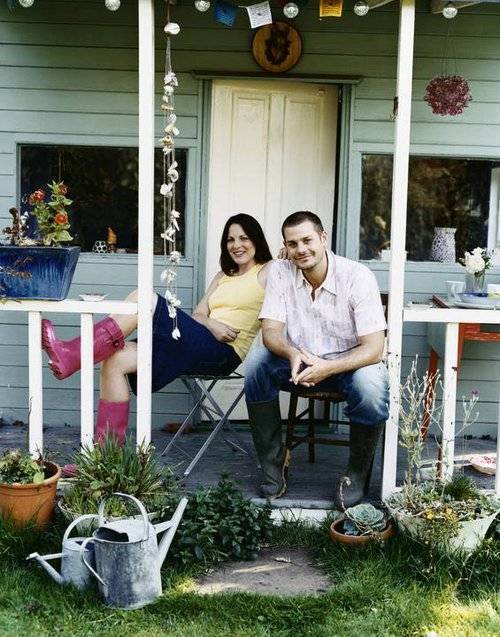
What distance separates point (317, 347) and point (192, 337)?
24.8 inches

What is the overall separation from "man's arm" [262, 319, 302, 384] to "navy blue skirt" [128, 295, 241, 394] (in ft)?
1.31

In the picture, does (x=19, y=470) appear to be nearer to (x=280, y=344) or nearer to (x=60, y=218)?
(x=60, y=218)

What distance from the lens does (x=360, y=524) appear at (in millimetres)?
3699

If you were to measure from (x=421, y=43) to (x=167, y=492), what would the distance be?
303 cm

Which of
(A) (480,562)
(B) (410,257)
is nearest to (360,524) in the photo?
(A) (480,562)

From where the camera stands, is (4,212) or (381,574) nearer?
(381,574)

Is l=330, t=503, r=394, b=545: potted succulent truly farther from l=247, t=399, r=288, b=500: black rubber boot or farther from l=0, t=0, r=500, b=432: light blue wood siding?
l=0, t=0, r=500, b=432: light blue wood siding

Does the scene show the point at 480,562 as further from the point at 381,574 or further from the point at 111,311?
the point at 111,311

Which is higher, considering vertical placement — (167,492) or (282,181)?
(282,181)

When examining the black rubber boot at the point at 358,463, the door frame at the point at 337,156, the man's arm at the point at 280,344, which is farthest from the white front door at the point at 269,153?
the black rubber boot at the point at 358,463

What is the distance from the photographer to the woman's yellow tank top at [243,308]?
4555mm

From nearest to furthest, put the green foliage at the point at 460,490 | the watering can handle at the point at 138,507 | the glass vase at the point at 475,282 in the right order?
1. the watering can handle at the point at 138,507
2. the green foliage at the point at 460,490
3. the glass vase at the point at 475,282

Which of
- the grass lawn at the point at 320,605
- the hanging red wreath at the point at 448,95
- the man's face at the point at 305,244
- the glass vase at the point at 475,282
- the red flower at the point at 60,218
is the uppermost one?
the hanging red wreath at the point at 448,95

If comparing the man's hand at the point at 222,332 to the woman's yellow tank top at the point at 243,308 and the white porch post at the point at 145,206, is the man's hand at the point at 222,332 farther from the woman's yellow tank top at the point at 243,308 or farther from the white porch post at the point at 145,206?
the white porch post at the point at 145,206
